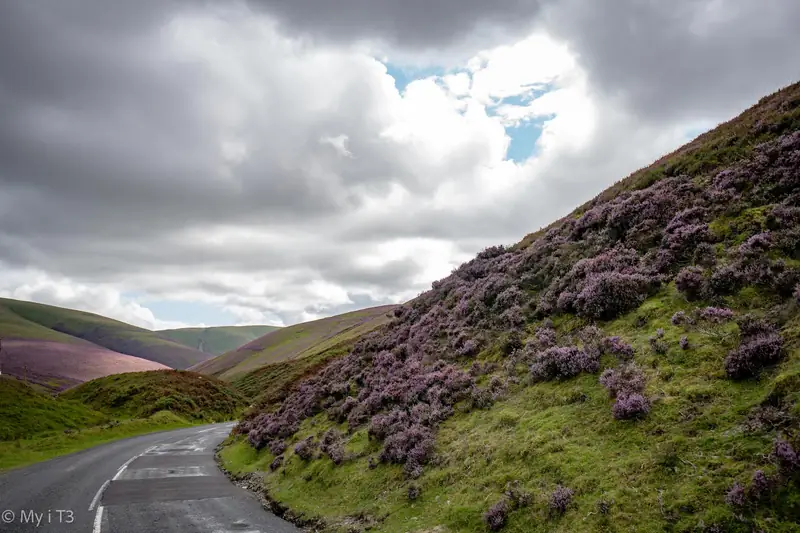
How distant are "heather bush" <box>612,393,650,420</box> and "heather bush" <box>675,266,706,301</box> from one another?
576cm

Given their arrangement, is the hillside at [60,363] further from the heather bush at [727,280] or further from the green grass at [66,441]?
the heather bush at [727,280]

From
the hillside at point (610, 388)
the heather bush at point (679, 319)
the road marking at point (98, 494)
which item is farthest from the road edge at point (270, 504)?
the heather bush at point (679, 319)

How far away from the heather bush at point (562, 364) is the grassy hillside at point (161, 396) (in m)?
70.5

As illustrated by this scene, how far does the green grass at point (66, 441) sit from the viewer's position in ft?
107

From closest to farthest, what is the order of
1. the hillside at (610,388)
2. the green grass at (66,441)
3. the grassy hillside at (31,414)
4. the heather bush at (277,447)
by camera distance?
the hillside at (610,388)
the heather bush at (277,447)
the green grass at (66,441)
the grassy hillside at (31,414)

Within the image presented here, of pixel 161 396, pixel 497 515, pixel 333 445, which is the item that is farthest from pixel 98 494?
pixel 161 396

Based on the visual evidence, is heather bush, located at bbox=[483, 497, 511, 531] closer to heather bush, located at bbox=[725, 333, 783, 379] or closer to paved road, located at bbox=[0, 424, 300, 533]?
heather bush, located at bbox=[725, 333, 783, 379]

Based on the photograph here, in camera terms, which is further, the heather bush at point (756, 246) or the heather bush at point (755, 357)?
the heather bush at point (756, 246)

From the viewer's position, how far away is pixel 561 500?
10391 millimetres

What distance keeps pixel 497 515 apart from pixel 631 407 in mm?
4336

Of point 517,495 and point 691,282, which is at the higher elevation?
point 691,282

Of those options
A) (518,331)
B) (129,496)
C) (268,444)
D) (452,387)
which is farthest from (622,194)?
(129,496)

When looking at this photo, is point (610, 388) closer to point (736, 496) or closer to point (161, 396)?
point (736, 496)

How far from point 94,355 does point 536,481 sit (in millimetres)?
188322
